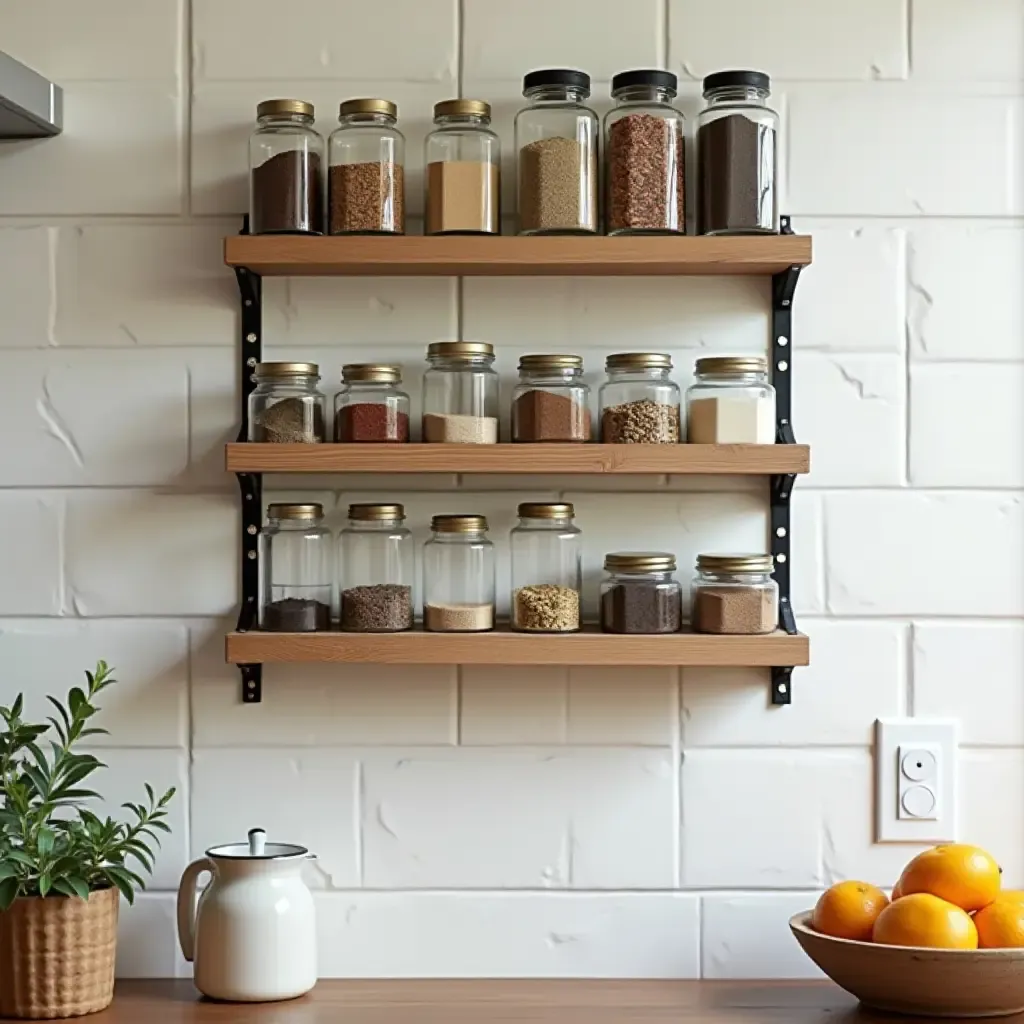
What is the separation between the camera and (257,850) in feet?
4.97

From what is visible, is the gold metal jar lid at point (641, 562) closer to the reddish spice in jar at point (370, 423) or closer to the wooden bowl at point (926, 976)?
the reddish spice in jar at point (370, 423)

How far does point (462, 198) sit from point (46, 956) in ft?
2.84

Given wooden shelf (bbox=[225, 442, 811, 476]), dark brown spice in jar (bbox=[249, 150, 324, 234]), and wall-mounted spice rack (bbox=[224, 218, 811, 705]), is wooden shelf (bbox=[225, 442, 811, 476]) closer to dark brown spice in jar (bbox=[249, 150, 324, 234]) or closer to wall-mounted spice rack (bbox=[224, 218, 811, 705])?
wall-mounted spice rack (bbox=[224, 218, 811, 705])

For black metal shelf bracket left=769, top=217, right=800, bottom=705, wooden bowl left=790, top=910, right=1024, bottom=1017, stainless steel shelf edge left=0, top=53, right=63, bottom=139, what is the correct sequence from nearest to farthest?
wooden bowl left=790, top=910, right=1024, bottom=1017
stainless steel shelf edge left=0, top=53, right=63, bottom=139
black metal shelf bracket left=769, top=217, right=800, bottom=705

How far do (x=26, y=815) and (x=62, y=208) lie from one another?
66 cm

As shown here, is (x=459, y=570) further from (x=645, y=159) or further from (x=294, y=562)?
(x=645, y=159)

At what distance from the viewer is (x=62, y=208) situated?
1.64m

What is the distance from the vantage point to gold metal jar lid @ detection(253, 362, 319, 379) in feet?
5.06

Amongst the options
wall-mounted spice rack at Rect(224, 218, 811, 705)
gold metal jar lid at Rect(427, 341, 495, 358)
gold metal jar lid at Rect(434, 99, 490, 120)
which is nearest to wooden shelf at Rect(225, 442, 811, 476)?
wall-mounted spice rack at Rect(224, 218, 811, 705)

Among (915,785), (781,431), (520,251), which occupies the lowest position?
(915,785)

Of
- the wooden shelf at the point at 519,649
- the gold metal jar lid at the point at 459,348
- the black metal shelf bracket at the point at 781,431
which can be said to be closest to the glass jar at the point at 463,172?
the gold metal jar lid at the point at 459,348

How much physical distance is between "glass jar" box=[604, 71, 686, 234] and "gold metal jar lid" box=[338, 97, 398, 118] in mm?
235

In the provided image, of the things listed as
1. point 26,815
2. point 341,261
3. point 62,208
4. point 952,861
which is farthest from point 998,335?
point 26,815

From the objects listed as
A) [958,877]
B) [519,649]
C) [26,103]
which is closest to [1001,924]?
[958,877]
